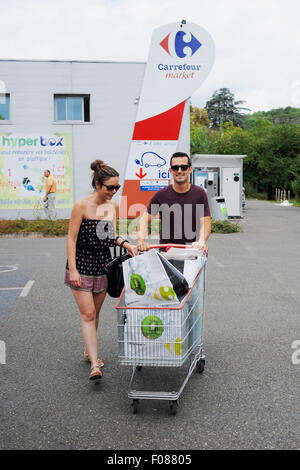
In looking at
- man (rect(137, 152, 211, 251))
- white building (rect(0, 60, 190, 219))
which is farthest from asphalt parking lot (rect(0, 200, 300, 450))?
white building (rect(0, 60, 190, 219))

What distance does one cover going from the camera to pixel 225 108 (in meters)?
99.0

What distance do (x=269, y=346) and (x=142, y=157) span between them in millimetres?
16606

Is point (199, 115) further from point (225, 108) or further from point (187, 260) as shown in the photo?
point (187, 260)

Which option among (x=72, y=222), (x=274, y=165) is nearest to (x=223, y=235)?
(x=72, y=222)

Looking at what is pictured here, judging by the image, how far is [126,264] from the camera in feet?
13.6

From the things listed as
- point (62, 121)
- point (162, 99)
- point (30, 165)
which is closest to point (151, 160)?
point (162, 99)

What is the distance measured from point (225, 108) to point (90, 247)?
98370 mm

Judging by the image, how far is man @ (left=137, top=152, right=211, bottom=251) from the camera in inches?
186

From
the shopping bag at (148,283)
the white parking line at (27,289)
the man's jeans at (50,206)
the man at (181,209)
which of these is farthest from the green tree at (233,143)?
the shopping bag at (148,283)

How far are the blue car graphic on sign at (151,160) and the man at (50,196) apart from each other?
4.24m

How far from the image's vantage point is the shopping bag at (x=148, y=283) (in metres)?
3.89

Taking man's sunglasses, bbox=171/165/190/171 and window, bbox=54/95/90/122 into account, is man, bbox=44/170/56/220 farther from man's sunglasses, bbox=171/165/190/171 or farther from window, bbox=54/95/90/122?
man's sunglasses, bbox=171/165/190/171
